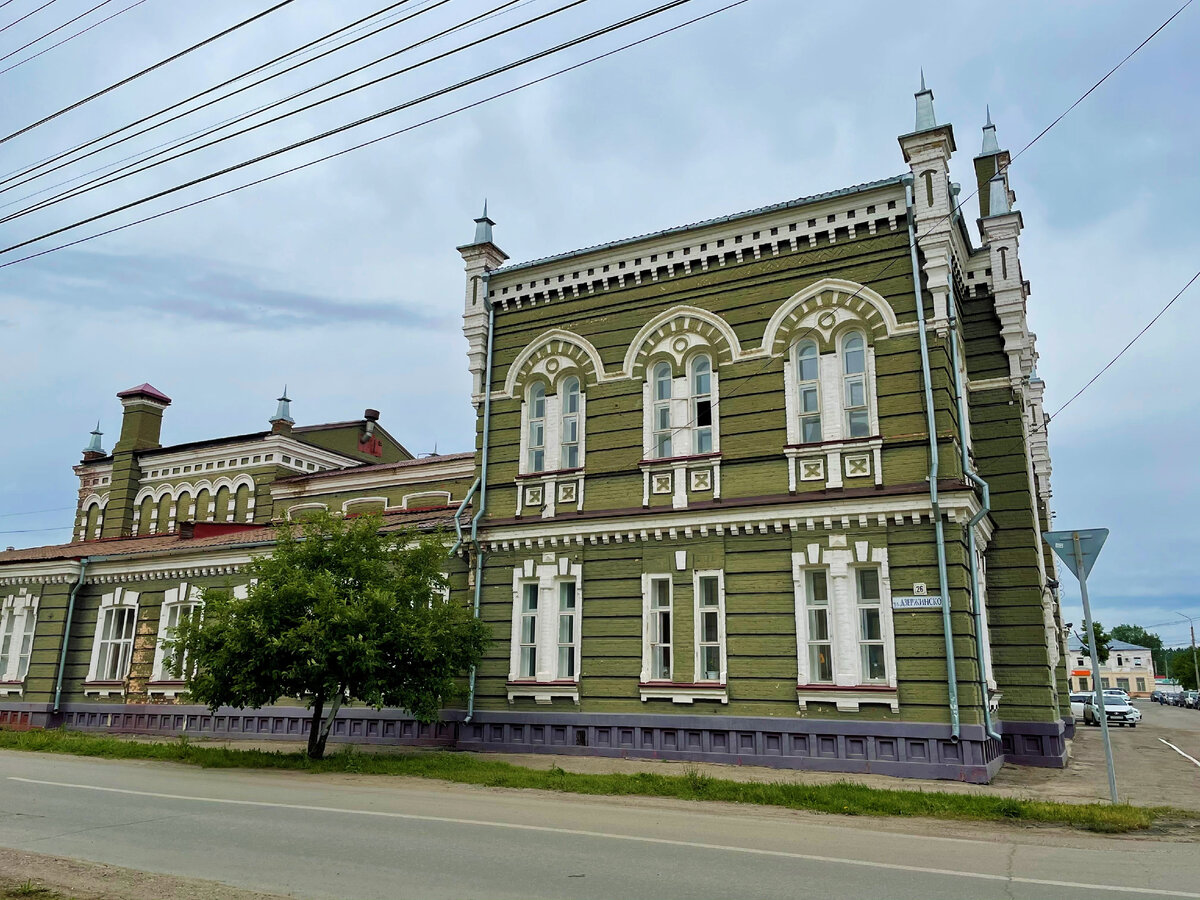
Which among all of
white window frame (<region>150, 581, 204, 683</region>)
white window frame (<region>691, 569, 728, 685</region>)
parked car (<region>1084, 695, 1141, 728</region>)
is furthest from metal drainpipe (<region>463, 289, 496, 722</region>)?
parked car (<region>1084, 695, 1141, 728</region>)

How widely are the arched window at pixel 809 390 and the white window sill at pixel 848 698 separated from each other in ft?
14.8

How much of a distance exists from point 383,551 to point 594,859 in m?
10.1

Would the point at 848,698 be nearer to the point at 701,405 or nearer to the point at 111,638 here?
the point at 701,405

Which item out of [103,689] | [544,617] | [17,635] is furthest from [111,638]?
[544,617]

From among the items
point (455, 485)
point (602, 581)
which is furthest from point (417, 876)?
point (455, 485)

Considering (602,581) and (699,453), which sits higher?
(699,453)

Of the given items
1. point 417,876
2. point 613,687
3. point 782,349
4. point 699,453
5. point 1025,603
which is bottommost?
point 417,876

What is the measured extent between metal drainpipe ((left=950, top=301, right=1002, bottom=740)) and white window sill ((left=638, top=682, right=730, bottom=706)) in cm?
437

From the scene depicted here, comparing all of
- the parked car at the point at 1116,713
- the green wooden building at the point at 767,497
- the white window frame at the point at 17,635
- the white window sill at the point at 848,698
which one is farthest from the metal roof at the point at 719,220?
the parked car at the point at 1116,713

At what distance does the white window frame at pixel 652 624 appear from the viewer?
17.3 meters

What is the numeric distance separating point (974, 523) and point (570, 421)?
28.2ft

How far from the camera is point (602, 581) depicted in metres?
18.2

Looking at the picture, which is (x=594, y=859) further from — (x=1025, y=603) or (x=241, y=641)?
(x=1025, y=603)

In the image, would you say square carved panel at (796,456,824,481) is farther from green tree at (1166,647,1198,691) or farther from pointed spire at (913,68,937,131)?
green tree at (1166,647,1198,691)
